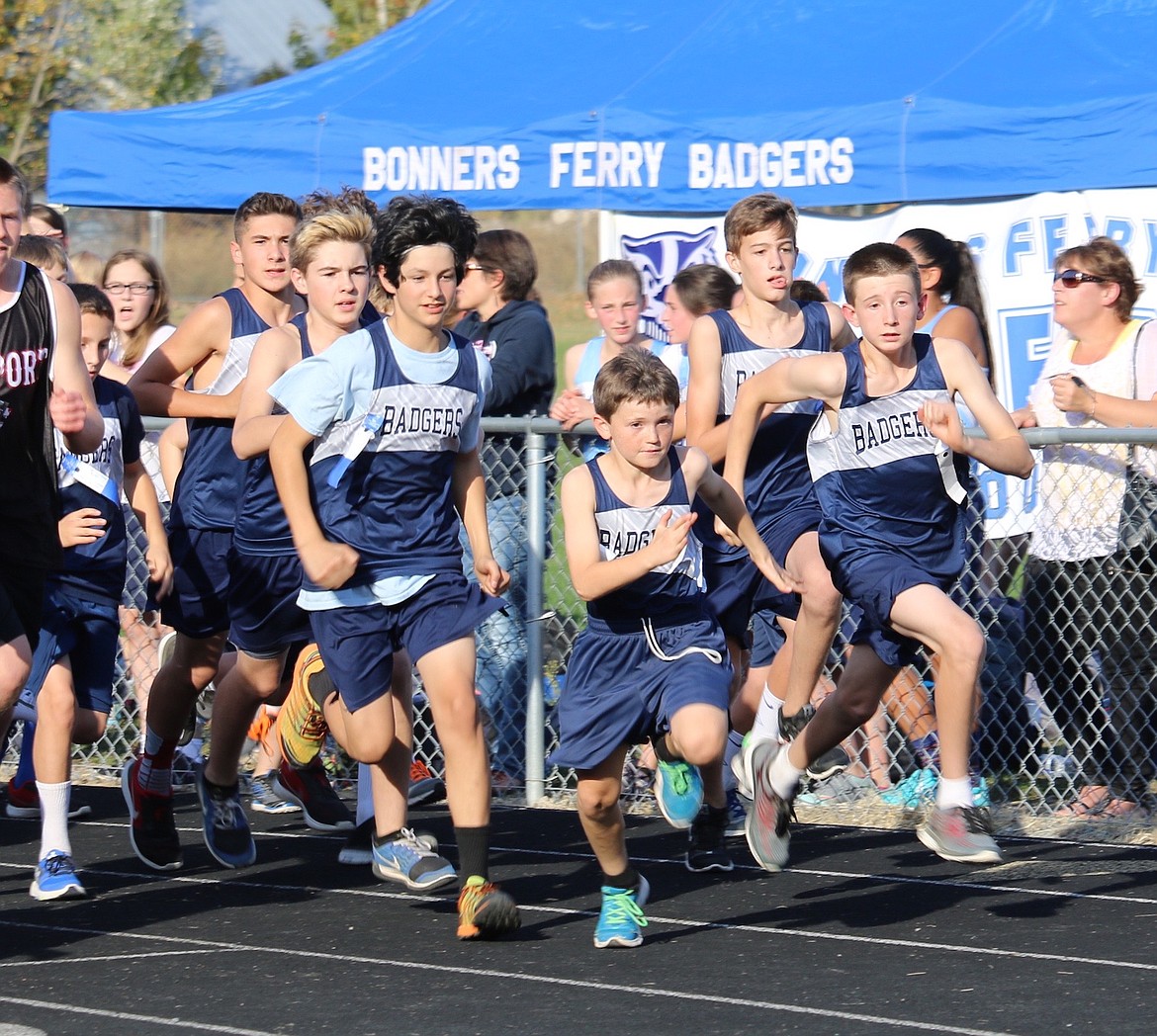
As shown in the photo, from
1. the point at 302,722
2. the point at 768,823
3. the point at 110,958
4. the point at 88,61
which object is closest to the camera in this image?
the point at 110,958

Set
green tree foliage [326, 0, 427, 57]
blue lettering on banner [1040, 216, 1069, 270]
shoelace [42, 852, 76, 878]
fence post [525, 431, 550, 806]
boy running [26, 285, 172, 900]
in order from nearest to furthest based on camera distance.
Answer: shoelace [42, 852, 76, 878] → boy running [26, 285, 172, 900] → fence post [525, 431, 550, 806] → blue lettering on banner [1040, 216, 1069, 270] → green tree foliage [326, 0, 427, 57]

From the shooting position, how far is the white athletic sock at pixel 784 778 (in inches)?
236

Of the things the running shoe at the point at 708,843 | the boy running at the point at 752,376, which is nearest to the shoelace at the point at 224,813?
the running shoe at the point at 708,843

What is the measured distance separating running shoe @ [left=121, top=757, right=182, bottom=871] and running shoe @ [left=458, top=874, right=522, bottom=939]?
158cm

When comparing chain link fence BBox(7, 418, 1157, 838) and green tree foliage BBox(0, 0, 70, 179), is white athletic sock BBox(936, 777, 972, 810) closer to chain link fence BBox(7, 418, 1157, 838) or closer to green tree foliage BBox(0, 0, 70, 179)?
chain link fence BBox(7, 418, 1157, 838)

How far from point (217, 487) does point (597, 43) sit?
528 cm

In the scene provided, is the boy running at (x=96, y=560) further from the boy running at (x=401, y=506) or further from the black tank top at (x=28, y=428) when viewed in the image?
the boy running at (x=401, y=506)

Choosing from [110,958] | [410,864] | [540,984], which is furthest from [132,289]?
[540,984]

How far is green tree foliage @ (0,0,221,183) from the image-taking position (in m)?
33.3

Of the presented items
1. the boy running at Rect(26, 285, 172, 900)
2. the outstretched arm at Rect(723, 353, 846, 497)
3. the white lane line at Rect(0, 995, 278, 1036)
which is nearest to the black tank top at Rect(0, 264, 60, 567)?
the boy running at Rect(26, 285, 172, 900)

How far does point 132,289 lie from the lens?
8.19m

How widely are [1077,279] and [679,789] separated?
2.85 meters

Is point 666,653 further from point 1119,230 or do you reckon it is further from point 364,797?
point 1119,230

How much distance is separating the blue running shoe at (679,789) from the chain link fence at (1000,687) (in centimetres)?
163
